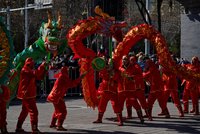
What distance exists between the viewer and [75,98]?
21.2 m

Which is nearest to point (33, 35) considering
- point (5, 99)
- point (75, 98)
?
point (75, 98)

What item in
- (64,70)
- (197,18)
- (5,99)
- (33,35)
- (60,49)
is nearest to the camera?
(5,99)

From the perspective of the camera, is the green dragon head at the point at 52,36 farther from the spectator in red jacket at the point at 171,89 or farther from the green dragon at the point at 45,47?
the spectator in red jacket at the point at 171,89

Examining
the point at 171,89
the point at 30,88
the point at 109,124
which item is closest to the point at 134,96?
the point at 109,124

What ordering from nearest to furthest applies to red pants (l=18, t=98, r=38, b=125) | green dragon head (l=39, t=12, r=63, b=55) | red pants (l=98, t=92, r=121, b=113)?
red pants (l=18, t=98, r=38, b=125)
green dragon head (l=39, t=12, r=63, b=55)
red pants (l=98, t=92, r=121, b=113)

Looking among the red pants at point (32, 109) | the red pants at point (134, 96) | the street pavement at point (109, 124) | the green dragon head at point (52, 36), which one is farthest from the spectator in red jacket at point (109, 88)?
the red pants at point (32, 109)

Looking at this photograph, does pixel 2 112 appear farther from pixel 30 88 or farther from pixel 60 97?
pixel 60 97

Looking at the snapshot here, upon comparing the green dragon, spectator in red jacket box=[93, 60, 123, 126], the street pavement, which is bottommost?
the street pavement

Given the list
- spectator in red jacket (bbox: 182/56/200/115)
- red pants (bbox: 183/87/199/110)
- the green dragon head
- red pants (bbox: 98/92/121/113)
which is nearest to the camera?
the green dragon head

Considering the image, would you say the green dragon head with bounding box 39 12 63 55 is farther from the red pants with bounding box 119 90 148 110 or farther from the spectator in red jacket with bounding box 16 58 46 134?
the red pants with bounding box 119 90 148 110

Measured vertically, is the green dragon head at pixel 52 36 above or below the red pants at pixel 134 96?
above

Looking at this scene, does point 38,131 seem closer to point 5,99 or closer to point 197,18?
point 5,99

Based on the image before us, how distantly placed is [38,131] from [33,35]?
31.9 meters

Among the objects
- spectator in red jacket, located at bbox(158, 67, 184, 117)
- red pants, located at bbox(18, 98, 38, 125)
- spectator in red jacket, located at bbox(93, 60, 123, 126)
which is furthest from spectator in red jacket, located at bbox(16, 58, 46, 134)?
spectator in red jacket, located at bbox(158, 67, 184, 117)
